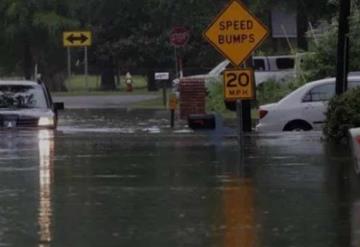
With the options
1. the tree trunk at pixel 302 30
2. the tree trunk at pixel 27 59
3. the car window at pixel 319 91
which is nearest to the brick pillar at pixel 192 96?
the car window at pixel 319 91

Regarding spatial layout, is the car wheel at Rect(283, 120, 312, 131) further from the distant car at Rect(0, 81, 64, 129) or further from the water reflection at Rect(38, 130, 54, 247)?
the water reflection at Rect(38, 130, 54, 247)

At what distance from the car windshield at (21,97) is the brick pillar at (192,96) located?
757cm

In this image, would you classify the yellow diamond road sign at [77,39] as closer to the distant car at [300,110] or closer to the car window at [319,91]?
the distant car at [300,110]

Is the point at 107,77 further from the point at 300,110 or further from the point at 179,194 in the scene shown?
the point at 179,194

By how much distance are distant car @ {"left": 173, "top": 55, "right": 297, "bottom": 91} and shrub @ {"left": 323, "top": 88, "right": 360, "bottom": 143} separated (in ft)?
54.8

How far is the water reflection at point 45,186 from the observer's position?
9.48m

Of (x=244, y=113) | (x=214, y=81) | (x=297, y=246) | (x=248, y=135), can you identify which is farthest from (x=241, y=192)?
(x=214, y=81)

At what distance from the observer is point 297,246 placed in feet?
29.0

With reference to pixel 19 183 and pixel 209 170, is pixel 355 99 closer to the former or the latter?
pixel 209 170

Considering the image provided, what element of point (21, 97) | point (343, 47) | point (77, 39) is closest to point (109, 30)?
point (77, 39)

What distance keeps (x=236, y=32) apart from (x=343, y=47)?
3.75 meters

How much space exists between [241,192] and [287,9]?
88.5ft

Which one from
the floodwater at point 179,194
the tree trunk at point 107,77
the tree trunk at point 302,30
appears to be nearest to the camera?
the floodwater at point 179,194

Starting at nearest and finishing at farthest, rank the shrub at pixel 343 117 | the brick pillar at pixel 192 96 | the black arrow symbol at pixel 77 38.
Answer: the shrub at pixel 343 117
the brick pillar at pixel 192 96
the black arrow symbol at pixel 77 38
